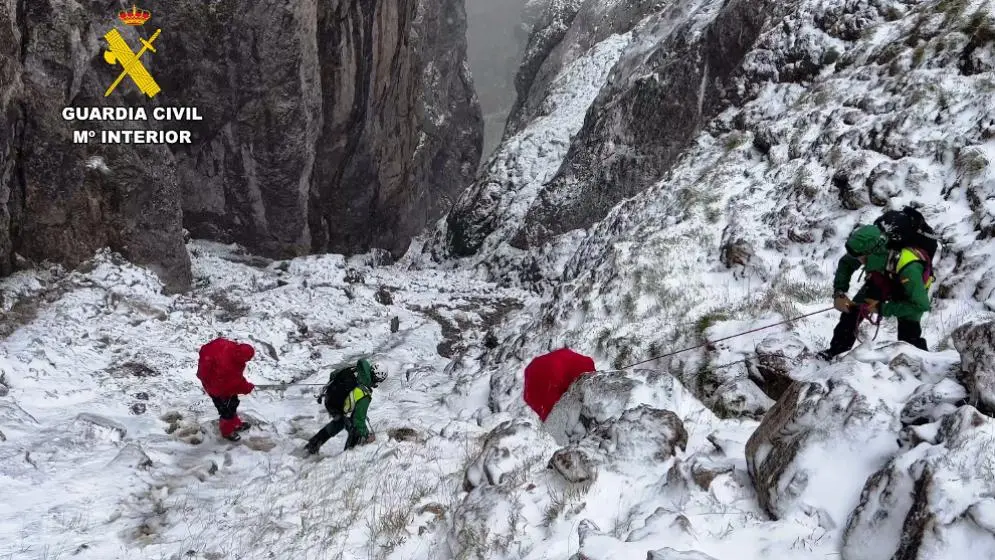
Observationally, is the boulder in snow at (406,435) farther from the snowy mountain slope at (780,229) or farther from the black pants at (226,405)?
the black pants at (226,405)

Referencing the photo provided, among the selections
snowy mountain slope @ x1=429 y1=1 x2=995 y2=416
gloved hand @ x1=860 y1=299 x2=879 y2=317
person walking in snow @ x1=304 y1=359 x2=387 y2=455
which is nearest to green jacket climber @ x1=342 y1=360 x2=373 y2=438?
person walking in snow @ x1=304 y1=359 x2=387 y2=455

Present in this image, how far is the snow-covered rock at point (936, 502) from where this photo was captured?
2.70m

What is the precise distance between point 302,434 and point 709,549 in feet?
22.5

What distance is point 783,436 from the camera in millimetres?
3984

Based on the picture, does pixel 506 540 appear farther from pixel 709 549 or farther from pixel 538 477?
pixel 709 549

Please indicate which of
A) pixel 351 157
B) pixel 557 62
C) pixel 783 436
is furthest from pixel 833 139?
pixel 557 62

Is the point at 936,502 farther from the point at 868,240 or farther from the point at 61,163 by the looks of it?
the point at 61,163

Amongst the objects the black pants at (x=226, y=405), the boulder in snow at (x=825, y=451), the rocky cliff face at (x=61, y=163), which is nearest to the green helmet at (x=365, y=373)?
the black pants at (x=226, y=405)

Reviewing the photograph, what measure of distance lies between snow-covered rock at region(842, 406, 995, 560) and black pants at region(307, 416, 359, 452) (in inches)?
218

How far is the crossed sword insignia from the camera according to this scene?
15172 millimetres

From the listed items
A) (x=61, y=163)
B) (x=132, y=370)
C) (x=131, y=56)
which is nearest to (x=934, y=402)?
(x=132, y=370)

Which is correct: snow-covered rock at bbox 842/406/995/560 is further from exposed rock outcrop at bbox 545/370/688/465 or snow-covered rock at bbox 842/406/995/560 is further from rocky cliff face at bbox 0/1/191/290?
rocky cliff face at bbox 0/1/191/290

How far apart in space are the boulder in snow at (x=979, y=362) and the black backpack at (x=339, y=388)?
5816mm

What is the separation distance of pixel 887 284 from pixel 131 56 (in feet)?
57.1
